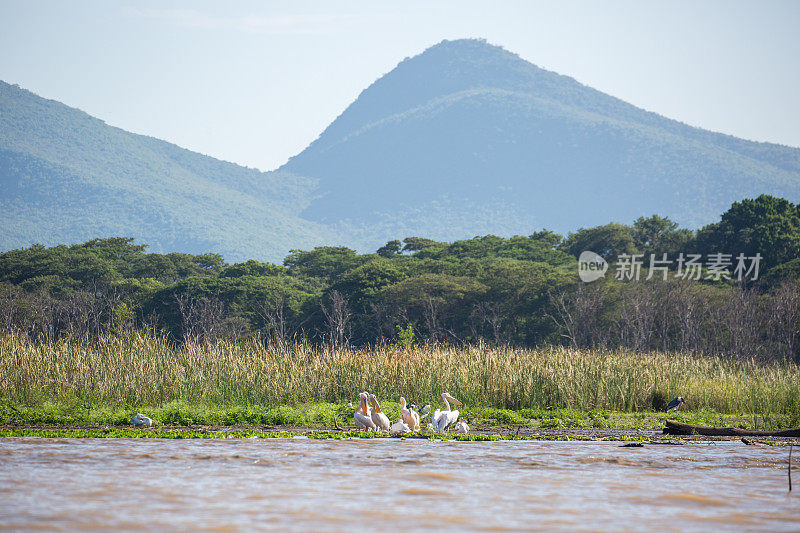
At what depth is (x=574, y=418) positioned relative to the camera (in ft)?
49.6

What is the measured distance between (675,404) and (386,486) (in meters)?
9.64

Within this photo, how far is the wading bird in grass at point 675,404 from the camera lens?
16.4m

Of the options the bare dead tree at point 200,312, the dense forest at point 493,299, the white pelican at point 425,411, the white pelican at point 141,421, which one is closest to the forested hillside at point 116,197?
the dense forest at point 493,299

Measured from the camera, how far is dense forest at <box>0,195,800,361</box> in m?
40.4

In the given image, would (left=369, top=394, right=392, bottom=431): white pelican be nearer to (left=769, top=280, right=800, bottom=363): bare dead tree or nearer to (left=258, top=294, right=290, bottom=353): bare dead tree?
(left=769, top=280, right=800, bottom=363): bare dead tree

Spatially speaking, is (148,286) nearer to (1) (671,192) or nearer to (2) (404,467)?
(2) (404,467)

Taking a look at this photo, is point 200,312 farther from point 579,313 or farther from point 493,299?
point 579,313

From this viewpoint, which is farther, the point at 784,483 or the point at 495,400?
the point at 495,400

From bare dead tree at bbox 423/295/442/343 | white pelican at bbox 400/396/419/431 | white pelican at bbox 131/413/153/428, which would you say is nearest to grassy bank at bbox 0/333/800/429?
white pelican at bbox 131/413/153/428

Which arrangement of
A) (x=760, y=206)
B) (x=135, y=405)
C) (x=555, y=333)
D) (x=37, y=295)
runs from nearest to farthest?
(x=135, y=405) → (x=555, y=333) → (x=760, y=206) → (x=37, y=295)

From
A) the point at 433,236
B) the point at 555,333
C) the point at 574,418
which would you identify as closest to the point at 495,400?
the point at 574,418

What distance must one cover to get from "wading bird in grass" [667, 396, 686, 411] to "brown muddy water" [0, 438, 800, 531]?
4.62 meters

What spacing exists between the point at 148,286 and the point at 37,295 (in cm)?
657

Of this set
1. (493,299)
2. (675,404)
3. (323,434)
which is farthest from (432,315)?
(323,434)
